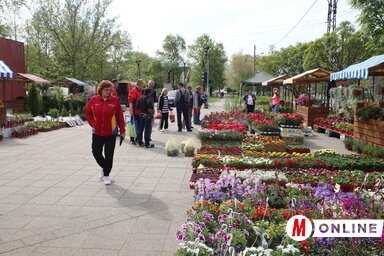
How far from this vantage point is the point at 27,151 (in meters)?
9.78

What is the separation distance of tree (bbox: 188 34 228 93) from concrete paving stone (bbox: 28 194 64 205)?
6931cm

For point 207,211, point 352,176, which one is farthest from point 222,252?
point 352,176

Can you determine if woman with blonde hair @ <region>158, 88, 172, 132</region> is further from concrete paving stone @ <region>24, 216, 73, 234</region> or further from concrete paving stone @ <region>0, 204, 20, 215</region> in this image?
concrete paving stone @ <region>24, 216, 73, 234</region>

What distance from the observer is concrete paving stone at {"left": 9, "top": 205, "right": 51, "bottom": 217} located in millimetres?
4832

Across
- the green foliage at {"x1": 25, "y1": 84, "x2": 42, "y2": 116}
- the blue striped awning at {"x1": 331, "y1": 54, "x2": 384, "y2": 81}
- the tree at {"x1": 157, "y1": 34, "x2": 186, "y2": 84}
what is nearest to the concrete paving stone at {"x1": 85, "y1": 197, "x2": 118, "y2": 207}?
the blue striped awning at {"x1": 331, "y1": 54, "x2": 384, "y2": 81}

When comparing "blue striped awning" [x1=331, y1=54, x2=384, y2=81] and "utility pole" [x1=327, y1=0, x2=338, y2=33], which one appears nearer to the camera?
"blue striped awning" [x1=331, y1=54, x2=384, y2=81]

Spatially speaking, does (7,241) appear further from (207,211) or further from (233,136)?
(233,136)

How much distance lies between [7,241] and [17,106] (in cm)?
2263

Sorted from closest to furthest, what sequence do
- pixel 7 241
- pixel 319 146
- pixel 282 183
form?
pixel 7 241 → pixel 282 183 → pixel 319 146

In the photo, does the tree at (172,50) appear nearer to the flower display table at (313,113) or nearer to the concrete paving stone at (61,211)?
the flower display table at (313,113)

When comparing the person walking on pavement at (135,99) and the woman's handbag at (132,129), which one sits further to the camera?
the woman's handbag at (132,129)

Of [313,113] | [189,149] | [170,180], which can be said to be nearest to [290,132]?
[189,149]

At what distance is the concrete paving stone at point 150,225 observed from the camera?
4.24 m

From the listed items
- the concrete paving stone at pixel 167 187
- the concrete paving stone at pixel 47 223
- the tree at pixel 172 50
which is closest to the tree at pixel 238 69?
the tree at pixel 172 50
